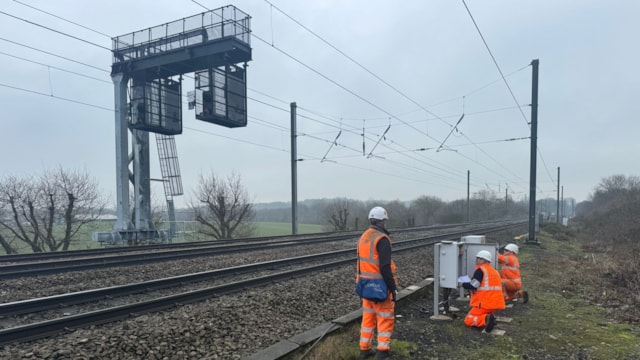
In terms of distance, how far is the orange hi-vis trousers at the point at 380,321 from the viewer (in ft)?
14.7

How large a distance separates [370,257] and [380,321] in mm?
761

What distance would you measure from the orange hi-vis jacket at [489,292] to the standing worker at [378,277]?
6.39 feet

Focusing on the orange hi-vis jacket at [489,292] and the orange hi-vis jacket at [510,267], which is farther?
the orange hi-vis jacket at [510,267]

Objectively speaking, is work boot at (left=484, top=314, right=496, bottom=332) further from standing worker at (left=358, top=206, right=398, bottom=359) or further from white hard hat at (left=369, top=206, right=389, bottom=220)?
white hard hat at (left=369, top=206, right=389, bottom=220)

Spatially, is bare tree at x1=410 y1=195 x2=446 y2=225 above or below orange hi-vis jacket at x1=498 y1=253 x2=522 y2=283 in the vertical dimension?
below

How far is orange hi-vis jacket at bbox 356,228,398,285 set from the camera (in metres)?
4.54

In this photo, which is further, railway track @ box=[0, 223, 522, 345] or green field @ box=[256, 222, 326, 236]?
green field @ box=[256, 222, 326, 236]

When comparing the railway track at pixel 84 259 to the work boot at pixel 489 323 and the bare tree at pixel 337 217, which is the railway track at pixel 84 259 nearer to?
the work boot at pixel 489 323

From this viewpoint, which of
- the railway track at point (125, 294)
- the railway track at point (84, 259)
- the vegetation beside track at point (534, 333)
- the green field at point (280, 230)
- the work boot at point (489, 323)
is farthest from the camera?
the green field at point (280, 230)

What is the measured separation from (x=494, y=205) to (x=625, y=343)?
93.1 meters

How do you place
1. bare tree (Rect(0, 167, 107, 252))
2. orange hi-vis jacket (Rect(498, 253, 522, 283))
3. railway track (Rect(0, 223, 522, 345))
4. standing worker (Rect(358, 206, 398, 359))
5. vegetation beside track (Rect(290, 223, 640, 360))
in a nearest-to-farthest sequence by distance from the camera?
standing worker (Rect(358, 206, 398, 359)) → vegetation beside track (Rect(290, 223, 640, 360)) → railway track (Rect(0, 223, 522, 345)) → orange hi-vis jacket (Rect(498, 253, 522, 283)) → bare tree (Rect(0, 167, 107, 252))

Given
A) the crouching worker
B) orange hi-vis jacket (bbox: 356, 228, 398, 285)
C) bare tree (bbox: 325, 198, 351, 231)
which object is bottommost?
bare tree (bbox: 325, 198, 351, 231)

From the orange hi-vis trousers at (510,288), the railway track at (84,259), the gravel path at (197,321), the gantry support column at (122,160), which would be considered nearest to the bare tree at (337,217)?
the gantry support column at (122,160)

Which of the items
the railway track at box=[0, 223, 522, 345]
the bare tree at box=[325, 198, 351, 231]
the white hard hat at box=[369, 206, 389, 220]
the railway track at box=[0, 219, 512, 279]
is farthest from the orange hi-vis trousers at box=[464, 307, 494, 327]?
the bare tree at box=[325, 198, 351, 231]
